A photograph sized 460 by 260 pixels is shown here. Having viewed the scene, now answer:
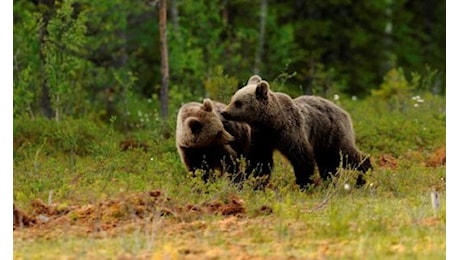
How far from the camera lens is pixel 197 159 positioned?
14.1m

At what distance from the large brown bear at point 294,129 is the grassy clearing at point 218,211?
1.23 ft

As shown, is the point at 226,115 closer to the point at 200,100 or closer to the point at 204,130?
the point at 204,130

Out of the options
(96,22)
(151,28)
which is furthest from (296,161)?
(151,28)

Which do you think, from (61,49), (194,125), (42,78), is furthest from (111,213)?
(42,78)

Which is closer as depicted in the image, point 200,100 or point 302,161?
point 302,161

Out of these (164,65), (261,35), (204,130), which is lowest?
(204,130)

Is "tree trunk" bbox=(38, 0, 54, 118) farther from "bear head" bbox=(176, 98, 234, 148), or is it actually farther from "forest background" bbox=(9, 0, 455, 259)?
"bear head" bbox=(176, 98, 234, 148)

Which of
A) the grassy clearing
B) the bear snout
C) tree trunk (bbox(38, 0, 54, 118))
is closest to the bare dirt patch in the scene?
the grassy clearing

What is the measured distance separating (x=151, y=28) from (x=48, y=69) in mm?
16679

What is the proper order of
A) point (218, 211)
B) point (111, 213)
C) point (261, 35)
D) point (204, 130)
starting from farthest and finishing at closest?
point (261, 35)
point (204, 130)
point (218, 211)
point (111, 213)

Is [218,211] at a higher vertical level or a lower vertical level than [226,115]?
lower

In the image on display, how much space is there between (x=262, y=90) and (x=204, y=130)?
834 mm

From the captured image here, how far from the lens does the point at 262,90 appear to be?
45.0ft

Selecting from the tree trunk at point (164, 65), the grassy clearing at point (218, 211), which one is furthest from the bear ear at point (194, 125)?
the tree trunk at point (164, 65)
